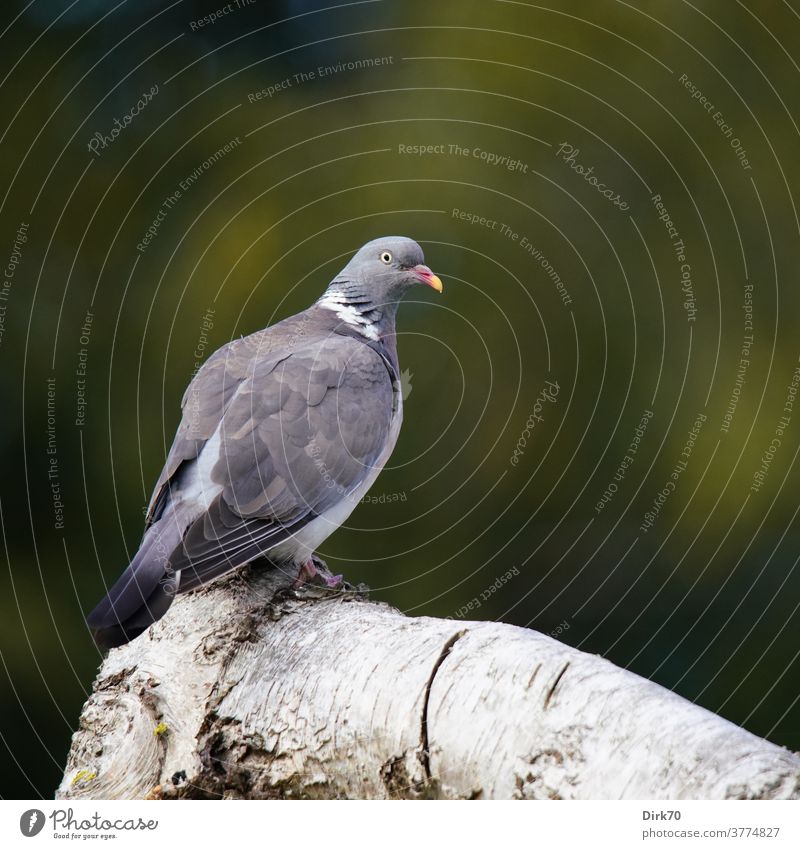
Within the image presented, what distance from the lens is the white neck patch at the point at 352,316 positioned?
17.2 ft

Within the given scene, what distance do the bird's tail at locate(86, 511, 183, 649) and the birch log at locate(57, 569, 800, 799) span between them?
0.19m

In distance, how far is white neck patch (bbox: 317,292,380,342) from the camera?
525 cm

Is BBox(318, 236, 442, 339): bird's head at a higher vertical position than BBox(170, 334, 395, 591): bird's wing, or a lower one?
higher

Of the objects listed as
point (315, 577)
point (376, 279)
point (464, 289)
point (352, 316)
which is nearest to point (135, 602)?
point (315, 577)

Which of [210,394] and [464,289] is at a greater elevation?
[464,289]

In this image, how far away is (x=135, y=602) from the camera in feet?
11.9

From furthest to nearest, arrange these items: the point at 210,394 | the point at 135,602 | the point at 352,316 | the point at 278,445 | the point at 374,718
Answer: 1. the point at 352,316
2. the point at 210,394
3. the point at 278,445
4. the point at 135,602
5. the point at 374,718

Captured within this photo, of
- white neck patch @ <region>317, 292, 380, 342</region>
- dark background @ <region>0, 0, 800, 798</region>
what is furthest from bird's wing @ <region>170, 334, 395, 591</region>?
dark background @ <region>0, 0, 800, 798</region>

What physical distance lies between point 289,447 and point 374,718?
1.59 m

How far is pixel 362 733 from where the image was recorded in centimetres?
317

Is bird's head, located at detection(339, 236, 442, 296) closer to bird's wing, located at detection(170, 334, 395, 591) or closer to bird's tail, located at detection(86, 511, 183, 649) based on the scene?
bird's wing, located at detection(170, 334, 395, 591)

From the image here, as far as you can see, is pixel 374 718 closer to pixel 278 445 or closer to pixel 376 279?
pixel 278 445

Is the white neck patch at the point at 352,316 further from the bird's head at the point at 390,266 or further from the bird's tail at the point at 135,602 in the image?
the bird's tail at the point at 135,602

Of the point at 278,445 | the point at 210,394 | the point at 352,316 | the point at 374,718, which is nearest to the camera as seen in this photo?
the point at 374,718
